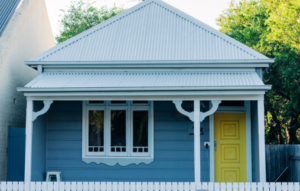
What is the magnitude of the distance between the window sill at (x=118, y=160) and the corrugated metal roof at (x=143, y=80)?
214 centimetres

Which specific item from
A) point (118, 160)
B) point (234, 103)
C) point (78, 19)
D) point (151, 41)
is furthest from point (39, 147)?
point (78, 19)

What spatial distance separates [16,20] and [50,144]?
13.1ft

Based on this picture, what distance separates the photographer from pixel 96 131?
1242cm

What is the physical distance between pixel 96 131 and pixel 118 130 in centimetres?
60

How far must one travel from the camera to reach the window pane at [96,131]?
40.6 ft

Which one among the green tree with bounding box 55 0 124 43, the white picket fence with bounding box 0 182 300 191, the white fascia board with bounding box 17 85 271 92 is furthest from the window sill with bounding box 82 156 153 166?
the green tree with bounding box 55 0 124 43

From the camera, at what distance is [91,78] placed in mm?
11906

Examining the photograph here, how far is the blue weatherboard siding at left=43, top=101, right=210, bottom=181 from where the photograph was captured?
12.2 meters

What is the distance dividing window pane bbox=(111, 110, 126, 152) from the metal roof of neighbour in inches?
158

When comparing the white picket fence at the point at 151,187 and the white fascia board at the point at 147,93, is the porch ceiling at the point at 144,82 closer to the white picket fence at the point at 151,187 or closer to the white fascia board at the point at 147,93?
the white fascia board at the point at 147,93

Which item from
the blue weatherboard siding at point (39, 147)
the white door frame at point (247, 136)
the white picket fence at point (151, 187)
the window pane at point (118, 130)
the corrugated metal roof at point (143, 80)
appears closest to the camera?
the white picket fence at point (151, 187)

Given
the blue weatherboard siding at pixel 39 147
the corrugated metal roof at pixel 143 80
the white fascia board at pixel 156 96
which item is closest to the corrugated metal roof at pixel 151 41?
the corrugated metal roof at pixel 143 80

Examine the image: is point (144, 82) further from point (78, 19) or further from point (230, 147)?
point (78, 19)

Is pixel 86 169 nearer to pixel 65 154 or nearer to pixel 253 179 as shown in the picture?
pixel 65 154
